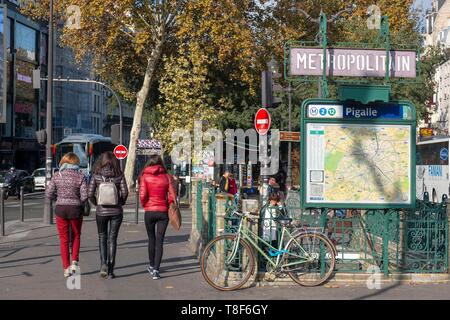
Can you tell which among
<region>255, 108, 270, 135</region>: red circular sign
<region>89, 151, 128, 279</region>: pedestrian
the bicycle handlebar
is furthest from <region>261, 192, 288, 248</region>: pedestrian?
<region>255, 108, 270, 135</region>: red circular sign

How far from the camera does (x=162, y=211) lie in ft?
39.5

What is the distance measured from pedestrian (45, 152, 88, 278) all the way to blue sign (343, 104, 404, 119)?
12.4 feet

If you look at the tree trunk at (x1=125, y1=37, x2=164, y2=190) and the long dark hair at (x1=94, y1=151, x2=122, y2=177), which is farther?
the tree trunk at (x1=125, y1=37, x2=164, y2=190)

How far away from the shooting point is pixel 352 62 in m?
13.8

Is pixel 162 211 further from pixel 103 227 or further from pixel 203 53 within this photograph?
Result: pixel 203 53

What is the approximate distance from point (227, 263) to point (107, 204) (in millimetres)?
2042

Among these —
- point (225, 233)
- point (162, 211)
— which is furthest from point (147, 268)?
point (225, 233)

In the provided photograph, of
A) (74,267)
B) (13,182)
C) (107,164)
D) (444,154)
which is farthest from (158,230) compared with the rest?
(13,182)

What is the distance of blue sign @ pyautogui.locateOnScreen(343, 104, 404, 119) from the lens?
11.6 metres

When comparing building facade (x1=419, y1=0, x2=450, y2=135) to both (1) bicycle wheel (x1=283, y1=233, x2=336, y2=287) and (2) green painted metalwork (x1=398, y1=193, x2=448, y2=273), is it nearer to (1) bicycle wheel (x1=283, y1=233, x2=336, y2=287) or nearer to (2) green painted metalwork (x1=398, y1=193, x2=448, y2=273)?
(2) green painted metalwork (x1=398, y1=193, x2=448, y2=273)

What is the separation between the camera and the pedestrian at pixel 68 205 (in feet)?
38.0

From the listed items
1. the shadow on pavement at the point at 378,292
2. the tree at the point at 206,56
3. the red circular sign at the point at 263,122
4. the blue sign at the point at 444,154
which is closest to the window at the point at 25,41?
the tree at the point at 206,56

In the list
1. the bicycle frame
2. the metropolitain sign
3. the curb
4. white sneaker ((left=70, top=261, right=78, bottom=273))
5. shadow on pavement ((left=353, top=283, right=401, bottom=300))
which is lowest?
shadow on pavement ((left=353, top=283, right=401, bottom=300))

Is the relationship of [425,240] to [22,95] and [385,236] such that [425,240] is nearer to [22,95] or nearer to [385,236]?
[385,236]
